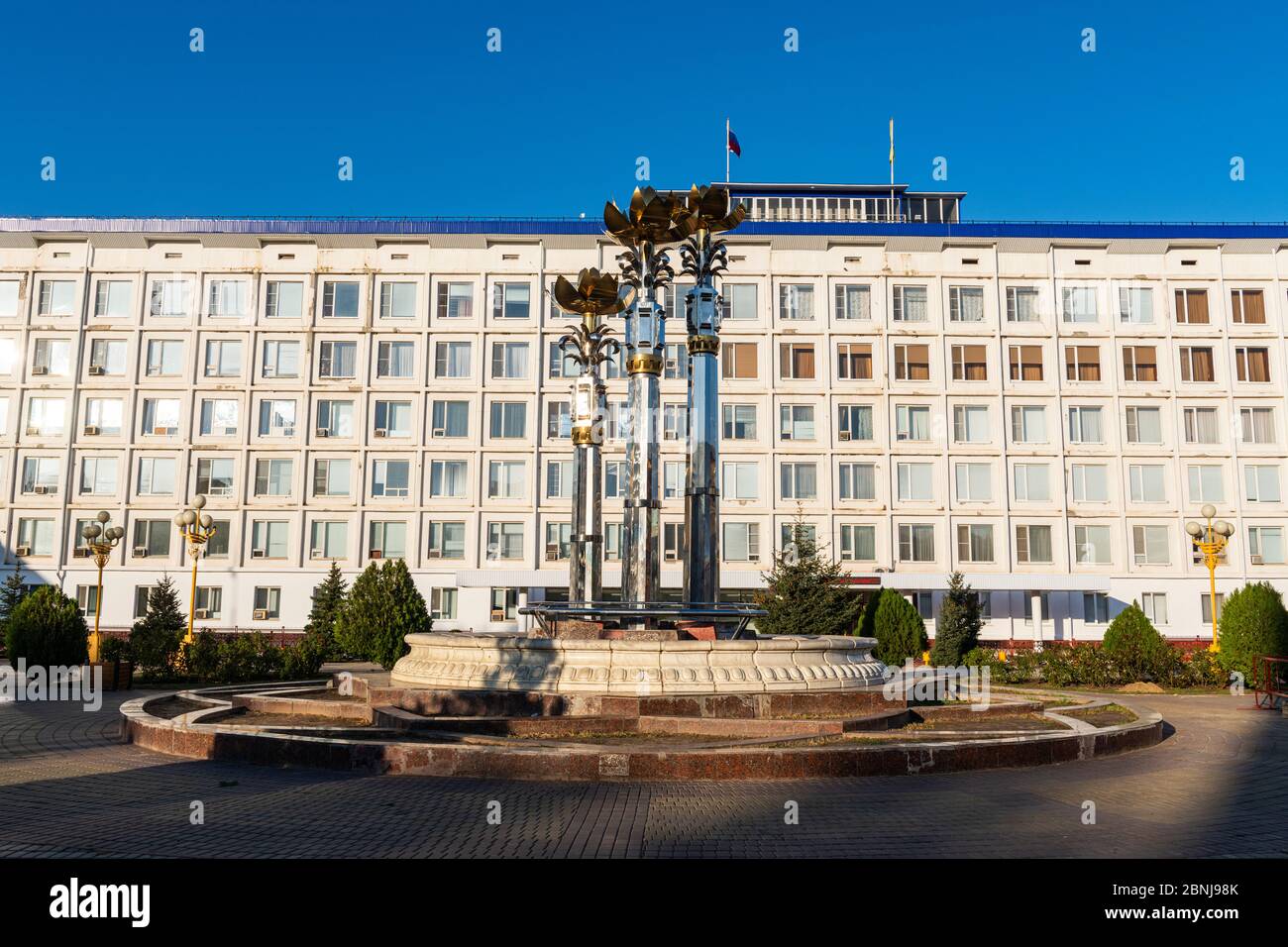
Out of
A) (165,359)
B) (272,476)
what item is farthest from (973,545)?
(165,359)

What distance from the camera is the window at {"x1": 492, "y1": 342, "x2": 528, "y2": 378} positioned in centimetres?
4459

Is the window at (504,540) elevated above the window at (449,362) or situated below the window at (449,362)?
below

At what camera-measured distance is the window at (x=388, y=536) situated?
43375 millimetres

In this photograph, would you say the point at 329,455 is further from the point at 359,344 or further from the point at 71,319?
the point at 71,319

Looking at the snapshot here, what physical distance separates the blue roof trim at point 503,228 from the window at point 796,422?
26.2 feet

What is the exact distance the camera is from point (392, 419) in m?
44.2

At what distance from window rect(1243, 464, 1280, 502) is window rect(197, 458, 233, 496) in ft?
147

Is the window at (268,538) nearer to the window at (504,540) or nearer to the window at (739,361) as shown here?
the window at (504,540)

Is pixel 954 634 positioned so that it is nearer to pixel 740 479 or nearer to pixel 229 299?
pixel 740 479

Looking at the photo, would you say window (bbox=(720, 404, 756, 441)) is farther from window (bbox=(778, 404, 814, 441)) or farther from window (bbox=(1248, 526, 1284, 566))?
window (bbox=(1248, 526, 1284, 566))

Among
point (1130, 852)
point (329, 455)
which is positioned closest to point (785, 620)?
point (1130, 852)

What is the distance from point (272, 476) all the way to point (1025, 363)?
112 ft

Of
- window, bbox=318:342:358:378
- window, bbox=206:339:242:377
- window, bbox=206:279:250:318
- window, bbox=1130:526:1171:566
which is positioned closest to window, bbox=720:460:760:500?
window, bbox=1130:526:1171:566

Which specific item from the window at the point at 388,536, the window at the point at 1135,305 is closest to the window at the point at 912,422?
the window at the point at 1135,305
